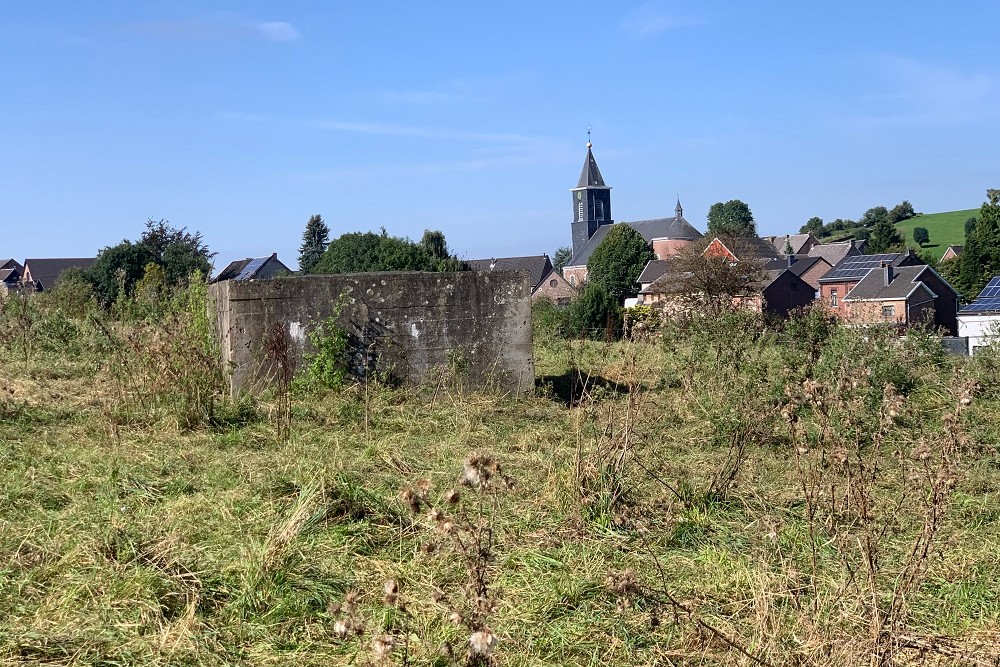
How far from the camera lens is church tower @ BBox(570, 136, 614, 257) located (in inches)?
4779

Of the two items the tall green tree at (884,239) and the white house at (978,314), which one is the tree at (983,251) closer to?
the white house at (978,314)

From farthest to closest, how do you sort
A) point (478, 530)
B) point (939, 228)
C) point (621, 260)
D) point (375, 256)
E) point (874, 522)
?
point (939, 228) → point (621, 260) → point (375, 256) → point (874, 522) → point (478, 530)

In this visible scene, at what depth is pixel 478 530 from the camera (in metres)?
3.53

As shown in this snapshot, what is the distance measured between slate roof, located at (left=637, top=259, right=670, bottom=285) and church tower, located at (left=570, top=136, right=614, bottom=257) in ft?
175

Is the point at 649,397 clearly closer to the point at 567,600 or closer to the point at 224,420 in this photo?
the point at 224,420

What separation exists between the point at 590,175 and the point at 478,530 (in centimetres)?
12290

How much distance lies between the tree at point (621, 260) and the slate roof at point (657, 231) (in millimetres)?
34397

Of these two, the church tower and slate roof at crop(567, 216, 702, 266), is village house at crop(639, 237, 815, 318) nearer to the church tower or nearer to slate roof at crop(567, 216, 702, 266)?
slate roof at crop(567, 216, 702, 266)

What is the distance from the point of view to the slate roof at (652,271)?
64875 millimetres

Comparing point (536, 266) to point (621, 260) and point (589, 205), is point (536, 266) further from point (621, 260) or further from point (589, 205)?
point (621, 260)

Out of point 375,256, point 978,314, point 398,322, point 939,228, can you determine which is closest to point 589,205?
point 939,228

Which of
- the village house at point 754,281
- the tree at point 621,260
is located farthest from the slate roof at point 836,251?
the tree at point 621,260

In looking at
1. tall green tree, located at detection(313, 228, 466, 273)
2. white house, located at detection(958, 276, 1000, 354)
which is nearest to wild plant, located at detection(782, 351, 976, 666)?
white house, located at detection(958, 276, 1000, 354)

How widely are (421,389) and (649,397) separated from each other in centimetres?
223
